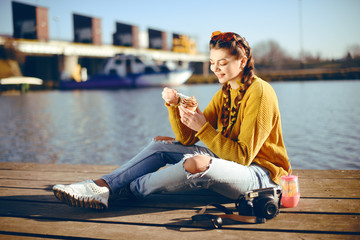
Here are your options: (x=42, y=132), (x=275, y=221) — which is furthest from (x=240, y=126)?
(x=42, y=132)

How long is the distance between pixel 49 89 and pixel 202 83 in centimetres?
1392

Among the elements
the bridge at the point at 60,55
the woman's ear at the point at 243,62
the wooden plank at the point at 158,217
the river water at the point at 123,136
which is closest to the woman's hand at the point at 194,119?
the woman's ear at the point at 243,62

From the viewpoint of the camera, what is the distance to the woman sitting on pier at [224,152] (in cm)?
186

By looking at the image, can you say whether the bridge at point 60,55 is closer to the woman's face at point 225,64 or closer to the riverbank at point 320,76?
the riverbank at point 320,76

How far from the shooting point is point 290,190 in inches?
78.3

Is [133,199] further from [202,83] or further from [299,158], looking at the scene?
[202,83]

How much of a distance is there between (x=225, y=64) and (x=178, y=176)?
25.3 inches

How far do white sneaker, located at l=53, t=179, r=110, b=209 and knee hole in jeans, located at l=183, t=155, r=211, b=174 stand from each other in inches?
20.7

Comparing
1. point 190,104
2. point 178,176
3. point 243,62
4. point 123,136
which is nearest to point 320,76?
point 123,136

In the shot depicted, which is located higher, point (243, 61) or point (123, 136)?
point (243, 61)

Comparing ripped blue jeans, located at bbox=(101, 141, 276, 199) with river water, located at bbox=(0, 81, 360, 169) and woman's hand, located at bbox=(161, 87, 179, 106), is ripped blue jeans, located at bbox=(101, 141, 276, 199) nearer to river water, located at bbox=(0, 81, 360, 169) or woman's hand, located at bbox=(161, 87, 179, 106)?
woman's hand, located at bbox=(161, 87, 179, 106)

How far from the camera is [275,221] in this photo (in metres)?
1.83

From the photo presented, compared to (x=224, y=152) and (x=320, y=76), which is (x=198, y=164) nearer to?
(x=224, y=152)

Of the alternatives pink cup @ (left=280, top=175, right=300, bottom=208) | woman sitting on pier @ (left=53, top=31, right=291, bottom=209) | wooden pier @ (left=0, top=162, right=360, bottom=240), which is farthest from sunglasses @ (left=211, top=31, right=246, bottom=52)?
wooden pier @ (left=0, top=162, right=360, bottom=240)
